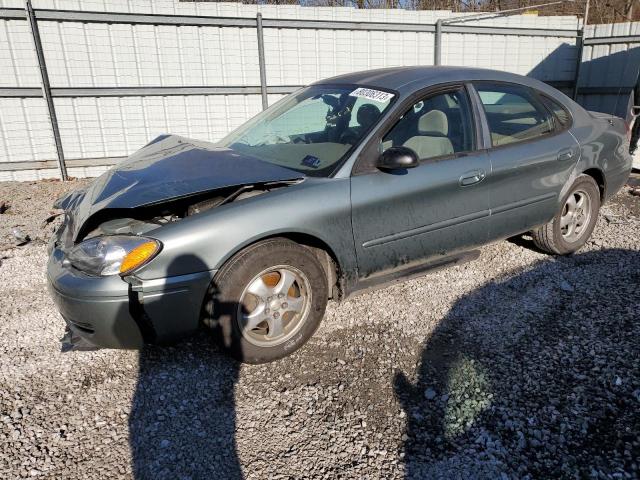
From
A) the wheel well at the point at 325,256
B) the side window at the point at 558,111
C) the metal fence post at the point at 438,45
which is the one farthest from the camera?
the metal fence post at the point at 438,45

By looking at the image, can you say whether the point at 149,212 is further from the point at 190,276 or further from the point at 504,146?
the point at 504,146

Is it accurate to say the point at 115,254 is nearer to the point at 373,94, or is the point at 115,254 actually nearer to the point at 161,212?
the point at 161,212

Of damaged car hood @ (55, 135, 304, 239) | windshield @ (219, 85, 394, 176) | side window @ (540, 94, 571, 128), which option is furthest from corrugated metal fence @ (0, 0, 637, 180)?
side window @ (540, 94, 571, 128)

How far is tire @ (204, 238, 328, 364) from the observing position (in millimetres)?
2787

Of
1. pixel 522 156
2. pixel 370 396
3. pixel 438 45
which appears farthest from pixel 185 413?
pixel 438 45

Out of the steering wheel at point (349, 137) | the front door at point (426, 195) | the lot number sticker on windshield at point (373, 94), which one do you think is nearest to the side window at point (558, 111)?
the front door at point (426, 195)

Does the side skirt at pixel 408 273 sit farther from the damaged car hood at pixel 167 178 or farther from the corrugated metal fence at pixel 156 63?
the corrugated metal fence at pixel 156 63

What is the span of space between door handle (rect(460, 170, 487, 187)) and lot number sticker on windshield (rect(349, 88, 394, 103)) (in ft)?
2.52

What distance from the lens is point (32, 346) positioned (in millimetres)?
3357

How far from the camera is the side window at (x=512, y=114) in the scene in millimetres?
3791

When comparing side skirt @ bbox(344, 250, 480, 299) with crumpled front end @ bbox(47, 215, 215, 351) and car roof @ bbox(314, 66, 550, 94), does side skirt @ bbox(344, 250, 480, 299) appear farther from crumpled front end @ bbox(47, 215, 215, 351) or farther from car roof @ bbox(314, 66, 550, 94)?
car roof @ bbox(314, 66, 550, 94)

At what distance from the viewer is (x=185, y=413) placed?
105 inches

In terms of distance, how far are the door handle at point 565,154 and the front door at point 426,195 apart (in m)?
0.85

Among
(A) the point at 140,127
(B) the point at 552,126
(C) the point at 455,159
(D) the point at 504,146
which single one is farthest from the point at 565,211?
(A) the point at 140,127
